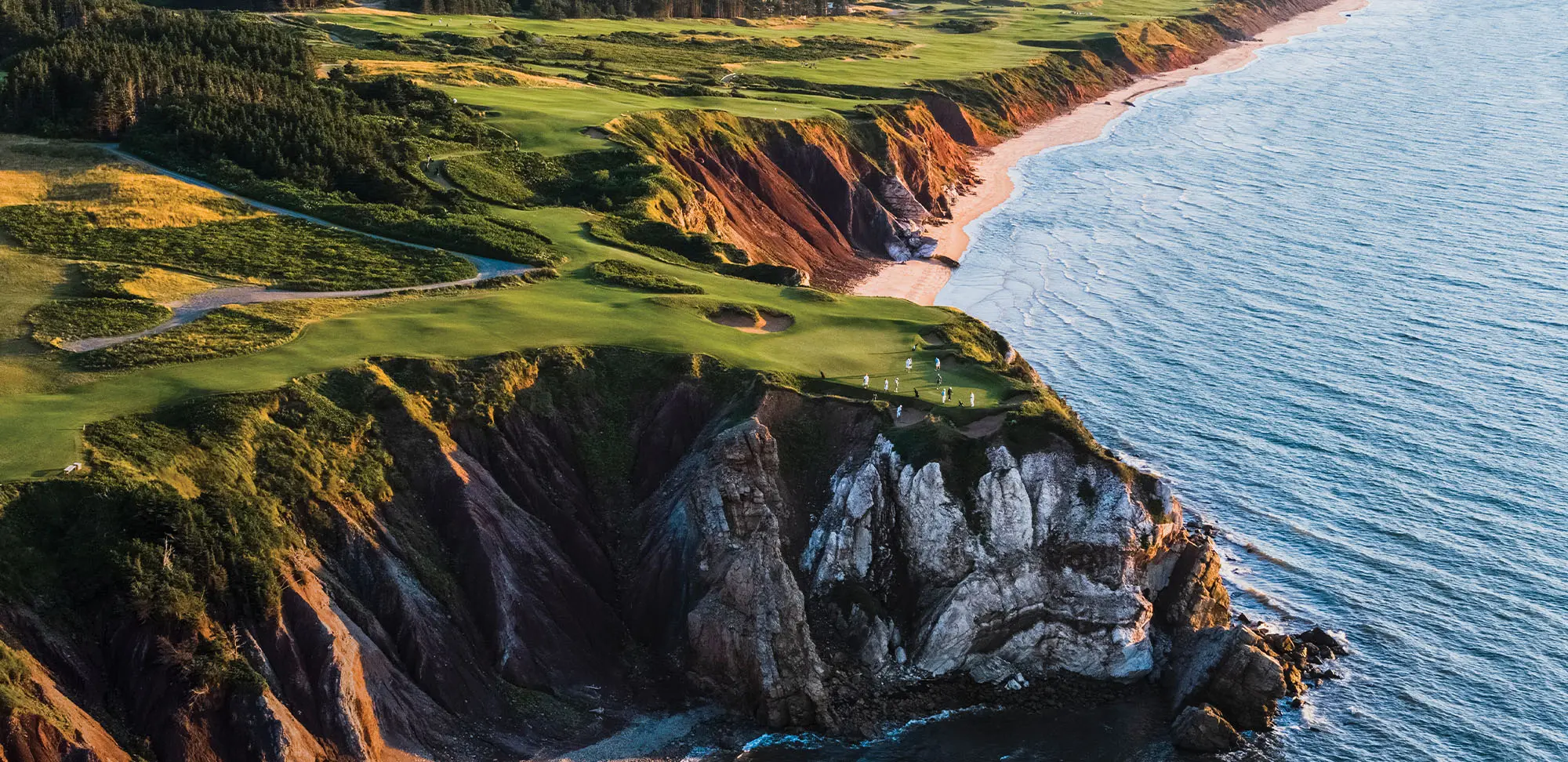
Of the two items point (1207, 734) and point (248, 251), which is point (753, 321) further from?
point (1207, 734)

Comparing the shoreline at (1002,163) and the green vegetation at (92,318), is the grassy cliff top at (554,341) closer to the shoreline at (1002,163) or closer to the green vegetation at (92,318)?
the green vegetation at (92,318)

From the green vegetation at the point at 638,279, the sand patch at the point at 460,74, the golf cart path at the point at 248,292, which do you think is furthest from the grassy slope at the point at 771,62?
the green vegetation at the point at 638,279

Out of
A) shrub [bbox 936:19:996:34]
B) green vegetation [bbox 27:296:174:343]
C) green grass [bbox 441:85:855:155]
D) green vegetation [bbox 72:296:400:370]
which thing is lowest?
green vegetation [bbox 72:296:400:370]

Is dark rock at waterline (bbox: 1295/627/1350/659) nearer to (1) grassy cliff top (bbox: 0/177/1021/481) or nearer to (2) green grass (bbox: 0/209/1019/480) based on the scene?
(1) grassy cliff top (bbox: 0/177/1021/481)

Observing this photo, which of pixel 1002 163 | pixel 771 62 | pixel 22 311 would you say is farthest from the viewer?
pixel 771 62

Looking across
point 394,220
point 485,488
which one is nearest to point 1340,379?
point 485,488

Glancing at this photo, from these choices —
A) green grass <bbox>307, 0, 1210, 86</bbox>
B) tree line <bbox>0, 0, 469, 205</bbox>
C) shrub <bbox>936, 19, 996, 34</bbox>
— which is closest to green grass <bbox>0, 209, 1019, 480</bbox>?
tree line <bbox>0, 0, 469, 205</bbox>

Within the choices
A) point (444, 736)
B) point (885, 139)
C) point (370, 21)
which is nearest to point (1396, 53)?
point (885, 139)
